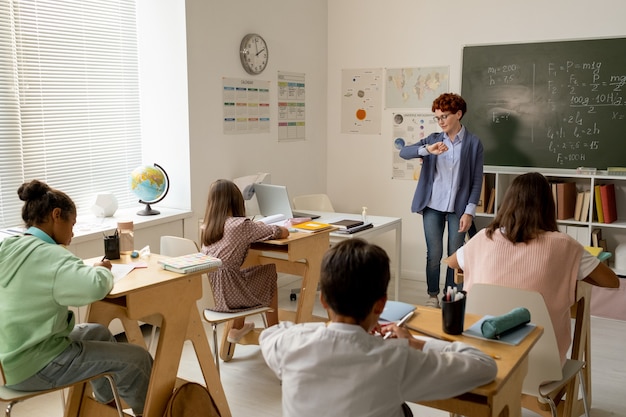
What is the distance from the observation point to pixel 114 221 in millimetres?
4441

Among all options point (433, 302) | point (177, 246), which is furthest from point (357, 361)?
point (433, 302)

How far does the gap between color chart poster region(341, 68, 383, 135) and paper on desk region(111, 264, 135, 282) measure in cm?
366

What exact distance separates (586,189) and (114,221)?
367cm

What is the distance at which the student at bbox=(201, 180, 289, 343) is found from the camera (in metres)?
3.64

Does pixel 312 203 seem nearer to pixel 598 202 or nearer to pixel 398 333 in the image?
pixel 598 202

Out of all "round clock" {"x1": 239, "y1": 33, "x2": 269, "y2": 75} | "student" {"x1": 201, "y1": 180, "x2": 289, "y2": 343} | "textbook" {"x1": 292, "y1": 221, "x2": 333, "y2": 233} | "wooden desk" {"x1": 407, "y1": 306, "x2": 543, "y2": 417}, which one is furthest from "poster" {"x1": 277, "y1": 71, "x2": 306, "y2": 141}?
"wooden desk" {"x1": 407, "y1": 306, "x2": 543, "y2": 417}

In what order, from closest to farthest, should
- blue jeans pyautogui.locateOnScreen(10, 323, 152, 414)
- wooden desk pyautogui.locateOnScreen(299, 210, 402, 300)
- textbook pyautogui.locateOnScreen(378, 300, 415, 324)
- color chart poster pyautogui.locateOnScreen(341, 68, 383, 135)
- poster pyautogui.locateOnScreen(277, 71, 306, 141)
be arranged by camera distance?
textbook pyautogui.locateOnScreen(378, 300, 415, 324)
blue jeans pyautogui.locateOnScreen(10, 323, 152, 414)
wooden desk pyautogui.locateOnScreen(299, 210, 402, 300)
poster pyautogui.locateOnScreen(277, 71, 306, 141)
color chart poster pyautogui.locateOnScreen(341, 68, 383, 135)

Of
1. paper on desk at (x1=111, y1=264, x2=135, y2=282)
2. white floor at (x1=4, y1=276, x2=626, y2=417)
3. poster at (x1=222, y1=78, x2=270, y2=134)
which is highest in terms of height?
poster at (x1=222, y1=78, x2=270, y2=134)

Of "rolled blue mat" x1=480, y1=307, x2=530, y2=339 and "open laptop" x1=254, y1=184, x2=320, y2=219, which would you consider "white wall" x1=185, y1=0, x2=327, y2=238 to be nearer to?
"open laptop" x1=254, y1=184, x2=320, y2=219

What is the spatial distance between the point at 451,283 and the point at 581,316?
86.2 inches

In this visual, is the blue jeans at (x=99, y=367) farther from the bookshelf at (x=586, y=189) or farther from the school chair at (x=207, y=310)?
the bookshelf at (x=586, y=189)

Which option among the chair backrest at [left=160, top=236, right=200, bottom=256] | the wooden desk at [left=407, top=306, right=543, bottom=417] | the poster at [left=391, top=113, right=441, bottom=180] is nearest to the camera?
the wooden desk at [left=407, top=306, right=543, bottom=417]

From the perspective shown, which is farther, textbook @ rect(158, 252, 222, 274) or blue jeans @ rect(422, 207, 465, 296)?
blue jeans @ rect(422, 207, 465, 296)

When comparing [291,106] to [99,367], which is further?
[291,106]
